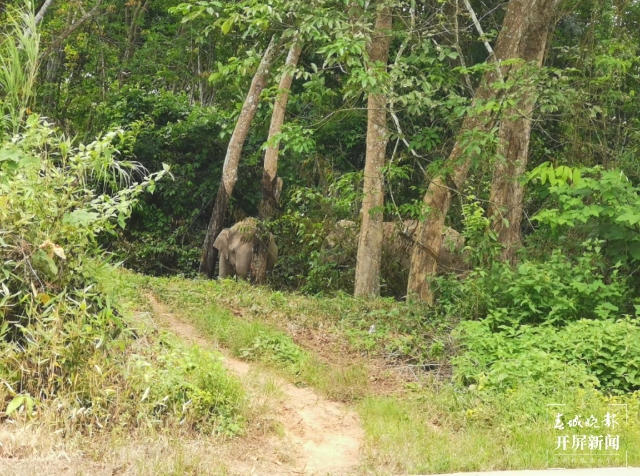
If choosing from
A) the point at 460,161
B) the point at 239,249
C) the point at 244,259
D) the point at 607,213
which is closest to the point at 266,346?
the point at 460,161

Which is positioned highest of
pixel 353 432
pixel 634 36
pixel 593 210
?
pixel 634 36

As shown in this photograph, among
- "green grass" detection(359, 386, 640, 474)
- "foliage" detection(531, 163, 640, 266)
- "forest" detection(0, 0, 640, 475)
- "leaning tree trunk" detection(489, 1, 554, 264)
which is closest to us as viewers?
"green grass" detection(359, 386, 640, 474)

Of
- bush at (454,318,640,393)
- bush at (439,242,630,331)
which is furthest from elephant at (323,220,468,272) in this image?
bush at (454,318,640,393)

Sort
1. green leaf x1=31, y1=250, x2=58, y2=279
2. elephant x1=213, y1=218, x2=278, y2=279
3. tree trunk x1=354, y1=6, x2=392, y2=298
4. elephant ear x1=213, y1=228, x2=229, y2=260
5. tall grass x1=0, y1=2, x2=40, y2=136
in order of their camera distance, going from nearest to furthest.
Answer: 1. green leaf x1=31, y1=250, x2=58, y2=279
2. tall grass x1=0, y1=2, x2=40, y2=136
3. tree trunk x1=354, y1=6, x2=392, y2=298
4. elephant x1=213, y1=218, x2=278, y2=279
5. elephant ear x1=213, y1=228, x2=229, y2=260

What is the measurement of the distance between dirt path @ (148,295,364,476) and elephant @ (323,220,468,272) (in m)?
5.95

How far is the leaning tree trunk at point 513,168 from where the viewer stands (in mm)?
9914

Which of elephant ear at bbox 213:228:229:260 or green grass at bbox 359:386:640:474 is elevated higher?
elephant ear at bbox 213:228:229:260

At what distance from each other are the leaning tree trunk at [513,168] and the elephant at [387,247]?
7.95ft

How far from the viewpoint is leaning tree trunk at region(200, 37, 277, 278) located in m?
13.4

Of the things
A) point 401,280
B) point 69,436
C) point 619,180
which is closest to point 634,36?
point 401,280

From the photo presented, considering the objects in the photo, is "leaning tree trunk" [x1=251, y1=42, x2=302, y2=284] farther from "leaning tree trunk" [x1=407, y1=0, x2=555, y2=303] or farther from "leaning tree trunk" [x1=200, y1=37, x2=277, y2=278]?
"leaning tree trunk" [x1=407, y1=0, x2=555, y2=303]

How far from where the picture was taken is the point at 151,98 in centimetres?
1827

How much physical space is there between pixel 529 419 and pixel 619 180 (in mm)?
3261

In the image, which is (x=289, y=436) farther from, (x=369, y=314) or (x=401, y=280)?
(x=401, y=280)
